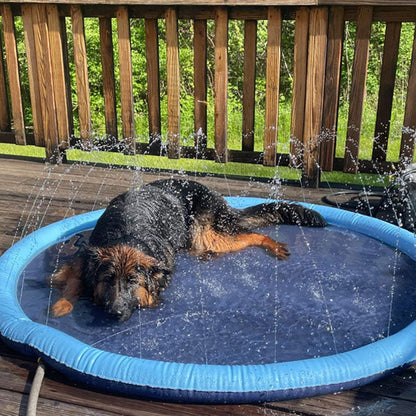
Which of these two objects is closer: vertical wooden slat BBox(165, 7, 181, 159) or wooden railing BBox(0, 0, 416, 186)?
wooden railing BBox(0, 0, 416, 186)

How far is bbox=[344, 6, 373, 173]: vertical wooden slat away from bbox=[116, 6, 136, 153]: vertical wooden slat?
2.35 metres

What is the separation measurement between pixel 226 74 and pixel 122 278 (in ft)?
10.2

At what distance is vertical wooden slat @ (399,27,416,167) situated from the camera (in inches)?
196

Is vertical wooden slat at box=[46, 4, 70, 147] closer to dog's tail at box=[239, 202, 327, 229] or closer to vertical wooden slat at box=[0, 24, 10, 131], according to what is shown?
vertical wooden slat at box=[0, 24, 10, 131]

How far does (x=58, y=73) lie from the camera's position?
19.6 feet

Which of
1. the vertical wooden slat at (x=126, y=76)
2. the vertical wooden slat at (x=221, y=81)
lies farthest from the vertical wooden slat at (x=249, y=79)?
the vertical wooden slat at (x=126, y=76)

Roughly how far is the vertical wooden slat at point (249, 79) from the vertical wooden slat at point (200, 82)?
1.42 ft

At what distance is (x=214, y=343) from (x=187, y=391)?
1.75ft

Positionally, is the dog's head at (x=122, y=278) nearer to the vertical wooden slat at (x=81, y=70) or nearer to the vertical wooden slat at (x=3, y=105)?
the vertical wooden slat at (x=81, y=70)

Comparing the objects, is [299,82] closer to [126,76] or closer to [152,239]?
[126,76]

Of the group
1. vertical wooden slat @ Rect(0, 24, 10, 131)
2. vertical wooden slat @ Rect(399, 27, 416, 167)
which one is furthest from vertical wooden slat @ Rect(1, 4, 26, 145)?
vertical wooden slat @ Rect(399, 27, 416, 167)

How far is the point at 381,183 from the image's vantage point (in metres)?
5.55

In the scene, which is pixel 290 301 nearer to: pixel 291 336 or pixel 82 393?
pixel 291 336

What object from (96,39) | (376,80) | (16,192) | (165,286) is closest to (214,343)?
(165,286)
